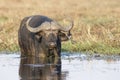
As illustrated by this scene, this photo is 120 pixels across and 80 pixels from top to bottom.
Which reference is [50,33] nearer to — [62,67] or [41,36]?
[41,36]

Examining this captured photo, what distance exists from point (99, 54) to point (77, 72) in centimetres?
283

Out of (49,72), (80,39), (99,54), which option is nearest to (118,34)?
(80,39)

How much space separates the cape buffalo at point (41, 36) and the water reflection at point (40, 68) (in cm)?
25

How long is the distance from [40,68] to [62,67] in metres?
0.46

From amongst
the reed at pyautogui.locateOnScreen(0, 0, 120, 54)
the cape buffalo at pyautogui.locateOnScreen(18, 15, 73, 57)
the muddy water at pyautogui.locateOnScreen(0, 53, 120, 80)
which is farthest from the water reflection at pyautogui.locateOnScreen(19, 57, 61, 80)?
the reed at pyautogui.locateOnScreen(0, 0, 120, 54)

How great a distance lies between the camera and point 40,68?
13961mm

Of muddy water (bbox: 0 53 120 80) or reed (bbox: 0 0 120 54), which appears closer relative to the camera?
muddy water (bbox: 0 53 120 80)

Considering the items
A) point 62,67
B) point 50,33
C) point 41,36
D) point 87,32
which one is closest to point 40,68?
point 62,67

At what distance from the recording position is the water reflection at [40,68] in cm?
1277

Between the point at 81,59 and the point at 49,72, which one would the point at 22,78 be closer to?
the point at 49,72

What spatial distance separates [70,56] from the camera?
1593cm

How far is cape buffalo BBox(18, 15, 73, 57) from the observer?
15.6 m

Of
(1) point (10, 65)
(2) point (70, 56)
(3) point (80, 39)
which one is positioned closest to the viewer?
(1) point (10, 65)

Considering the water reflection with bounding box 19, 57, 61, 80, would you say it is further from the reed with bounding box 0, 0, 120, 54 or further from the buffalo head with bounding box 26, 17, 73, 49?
the reed with bounding box 0, 0, 120, 54
